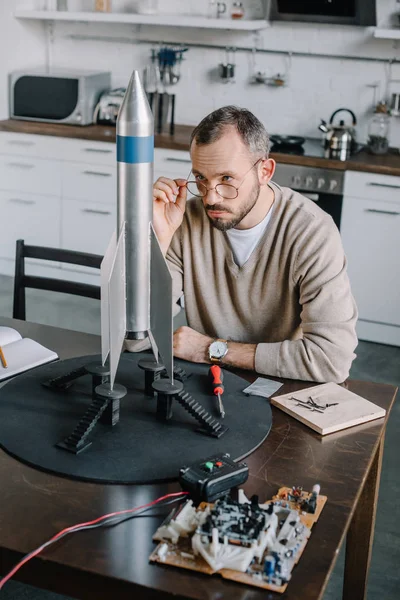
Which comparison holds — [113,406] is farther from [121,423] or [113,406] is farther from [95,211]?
[95,211]

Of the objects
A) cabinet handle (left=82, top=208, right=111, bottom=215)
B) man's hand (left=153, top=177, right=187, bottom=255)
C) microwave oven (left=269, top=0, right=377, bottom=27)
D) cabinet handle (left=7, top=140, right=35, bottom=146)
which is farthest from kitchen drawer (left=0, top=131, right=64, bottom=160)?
man's hand (left=153, top=177, right=187, bottom=255)

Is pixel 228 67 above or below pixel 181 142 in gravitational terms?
above

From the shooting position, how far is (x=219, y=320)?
2359 mm

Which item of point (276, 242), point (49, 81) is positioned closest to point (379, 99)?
point (49, 81)

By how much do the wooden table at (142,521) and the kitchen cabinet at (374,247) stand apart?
8.22 feet

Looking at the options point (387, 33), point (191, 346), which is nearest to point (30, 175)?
point (387, 33)

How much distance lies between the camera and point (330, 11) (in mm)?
4465

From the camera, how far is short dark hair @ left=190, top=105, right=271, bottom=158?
81.9 inches

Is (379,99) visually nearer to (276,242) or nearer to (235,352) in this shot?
(276,242)

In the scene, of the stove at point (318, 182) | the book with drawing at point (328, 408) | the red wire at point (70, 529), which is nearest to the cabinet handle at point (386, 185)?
the stove at point (318, 182)

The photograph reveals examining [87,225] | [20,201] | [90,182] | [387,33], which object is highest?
[387,33]

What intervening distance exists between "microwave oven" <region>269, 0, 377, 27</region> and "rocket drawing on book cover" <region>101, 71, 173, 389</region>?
10.8ft

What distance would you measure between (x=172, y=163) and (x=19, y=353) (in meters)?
2.63

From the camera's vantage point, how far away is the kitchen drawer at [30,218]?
487 centimetres
